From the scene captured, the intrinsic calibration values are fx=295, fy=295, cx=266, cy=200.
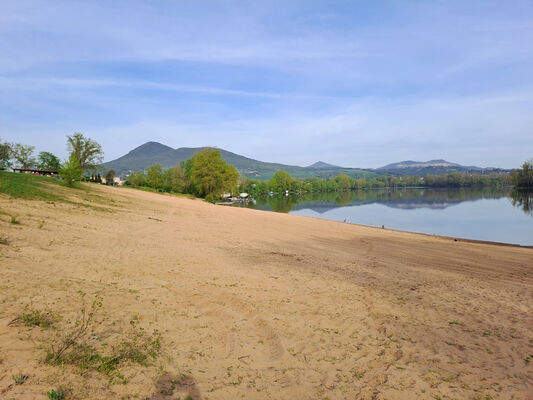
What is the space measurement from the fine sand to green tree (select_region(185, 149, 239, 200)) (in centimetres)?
5954

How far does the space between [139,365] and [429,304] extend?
8219 millimetres

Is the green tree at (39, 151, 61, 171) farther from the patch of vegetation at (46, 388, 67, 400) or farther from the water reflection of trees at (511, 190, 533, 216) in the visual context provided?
the water reflection of trees at (511, 190, 533, 216)

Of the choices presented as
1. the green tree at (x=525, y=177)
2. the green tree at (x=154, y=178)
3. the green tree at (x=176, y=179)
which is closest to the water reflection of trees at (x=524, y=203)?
the green tree at (x=525, y=177)

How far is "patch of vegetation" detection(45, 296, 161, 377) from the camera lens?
14.6 feet

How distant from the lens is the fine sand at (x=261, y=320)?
4703 mm

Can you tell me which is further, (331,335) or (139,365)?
(331,335)

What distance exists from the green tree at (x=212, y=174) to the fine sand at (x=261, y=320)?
59542 mm

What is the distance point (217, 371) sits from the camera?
16.5 ft

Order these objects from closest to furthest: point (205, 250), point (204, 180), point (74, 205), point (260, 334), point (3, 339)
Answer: point (3, 339), point (260, 334), point (205, 250), point (74, 205), point (204, 180)

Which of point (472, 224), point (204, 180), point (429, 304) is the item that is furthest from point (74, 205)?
point (204, 180)

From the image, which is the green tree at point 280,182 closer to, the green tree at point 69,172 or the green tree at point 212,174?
the green tree at point 212,174

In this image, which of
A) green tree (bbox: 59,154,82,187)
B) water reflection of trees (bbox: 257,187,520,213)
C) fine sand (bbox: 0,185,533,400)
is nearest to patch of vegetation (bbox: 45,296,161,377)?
fine sand (bbox: 0,185,533,400)

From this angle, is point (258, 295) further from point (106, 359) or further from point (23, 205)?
point (23, 205)

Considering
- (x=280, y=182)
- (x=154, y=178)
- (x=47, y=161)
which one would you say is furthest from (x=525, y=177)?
(x=47, y=161)
